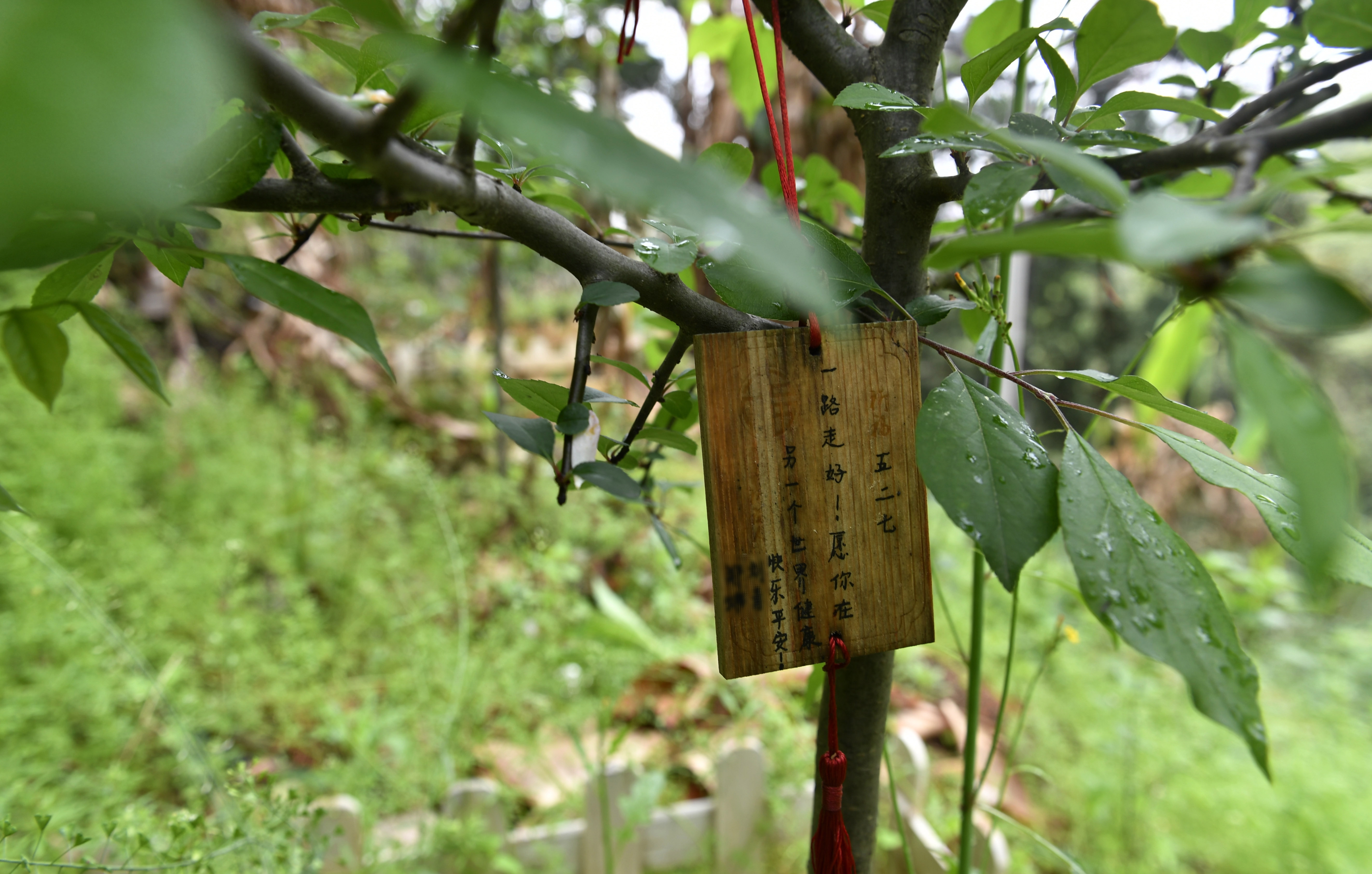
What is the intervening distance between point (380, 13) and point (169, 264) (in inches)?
9.8

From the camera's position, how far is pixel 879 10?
0.45 m

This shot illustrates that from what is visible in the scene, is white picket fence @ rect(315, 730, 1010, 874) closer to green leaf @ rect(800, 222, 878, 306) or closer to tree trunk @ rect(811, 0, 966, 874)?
tree trunk @ rect(811, 0, 966, 874)

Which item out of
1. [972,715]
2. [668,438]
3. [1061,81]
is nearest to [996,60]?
[1061,81]

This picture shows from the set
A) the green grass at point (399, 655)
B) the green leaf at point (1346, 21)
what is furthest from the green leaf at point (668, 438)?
the green grass at point (399, 655)

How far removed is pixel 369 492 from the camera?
1.79 meters

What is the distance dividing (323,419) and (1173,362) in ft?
7.60

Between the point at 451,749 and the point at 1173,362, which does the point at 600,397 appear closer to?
the point at 451,749

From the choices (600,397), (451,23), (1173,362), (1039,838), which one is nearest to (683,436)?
(600,397)

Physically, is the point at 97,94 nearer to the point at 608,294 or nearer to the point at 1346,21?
the point at 608,294

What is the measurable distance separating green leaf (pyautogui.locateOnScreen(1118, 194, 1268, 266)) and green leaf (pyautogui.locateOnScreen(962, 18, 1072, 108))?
0.60 feet

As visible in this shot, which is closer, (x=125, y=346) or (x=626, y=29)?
(x=125, y=346)

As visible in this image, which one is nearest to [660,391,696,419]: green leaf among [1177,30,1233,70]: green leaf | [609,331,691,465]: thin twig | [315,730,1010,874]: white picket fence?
[609,331,691,465]: thin twig

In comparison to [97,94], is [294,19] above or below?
above

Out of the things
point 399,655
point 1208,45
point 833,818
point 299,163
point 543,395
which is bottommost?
point 399,655
